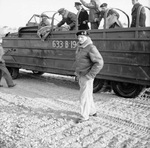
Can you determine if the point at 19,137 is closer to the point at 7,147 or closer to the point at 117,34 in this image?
the point at 7,147

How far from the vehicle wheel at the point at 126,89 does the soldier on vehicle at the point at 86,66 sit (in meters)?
2.03

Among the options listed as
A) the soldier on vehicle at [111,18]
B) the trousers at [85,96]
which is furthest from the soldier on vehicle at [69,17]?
the trousers at [85,96]

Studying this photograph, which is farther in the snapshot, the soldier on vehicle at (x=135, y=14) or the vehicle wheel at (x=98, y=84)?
the vehicle wheel at (x=98, y=84)

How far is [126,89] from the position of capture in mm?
5859

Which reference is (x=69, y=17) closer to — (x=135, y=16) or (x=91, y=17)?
(x=91, y=17)

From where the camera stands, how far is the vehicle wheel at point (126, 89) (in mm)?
5652

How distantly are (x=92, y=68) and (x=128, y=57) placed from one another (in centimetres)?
190

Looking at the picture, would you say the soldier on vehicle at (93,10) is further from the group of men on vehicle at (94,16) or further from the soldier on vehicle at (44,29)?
the soldier on vehicle at (44,29)

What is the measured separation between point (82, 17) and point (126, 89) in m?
2.45

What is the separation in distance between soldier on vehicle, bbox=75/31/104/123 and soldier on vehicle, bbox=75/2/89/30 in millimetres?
2736

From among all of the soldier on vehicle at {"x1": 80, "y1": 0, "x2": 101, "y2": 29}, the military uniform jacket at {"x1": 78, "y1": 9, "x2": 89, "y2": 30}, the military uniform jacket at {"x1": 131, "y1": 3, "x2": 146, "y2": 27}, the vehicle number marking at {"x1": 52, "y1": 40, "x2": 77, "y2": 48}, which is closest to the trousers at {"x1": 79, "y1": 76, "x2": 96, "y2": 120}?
the military uniform jacket at {"x1": 131, "y1": 3, "x2": 146, "y2": 27}

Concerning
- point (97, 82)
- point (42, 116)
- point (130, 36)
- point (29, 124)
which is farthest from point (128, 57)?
point (29, 124)

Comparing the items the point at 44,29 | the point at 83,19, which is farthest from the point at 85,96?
the point at 44,29

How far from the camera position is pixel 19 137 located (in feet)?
11.0
